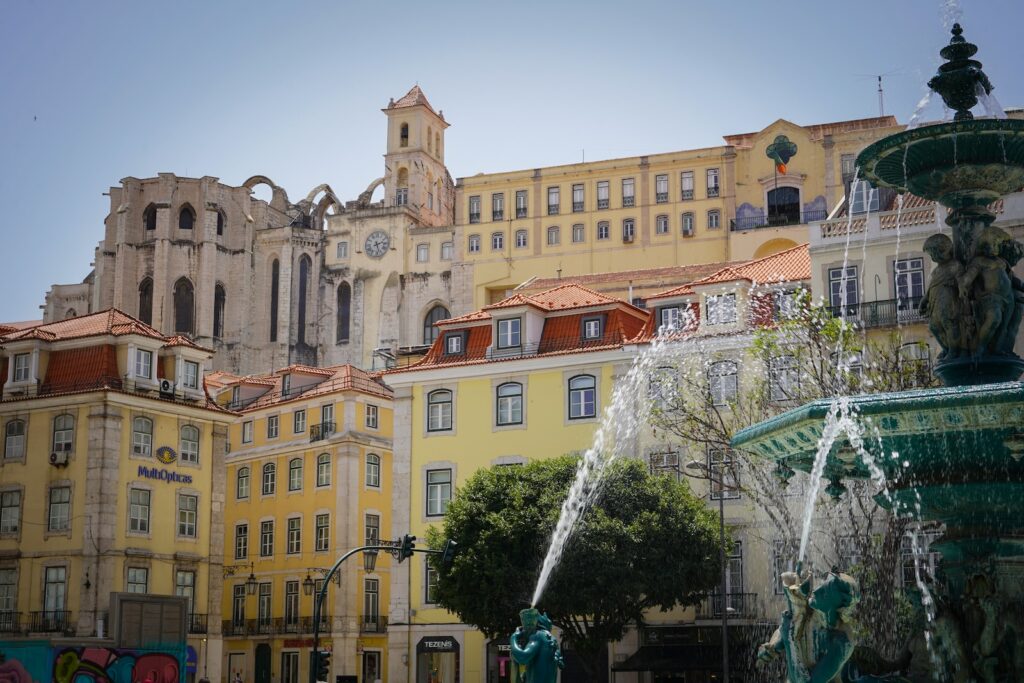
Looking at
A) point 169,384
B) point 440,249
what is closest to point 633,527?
point 169,384

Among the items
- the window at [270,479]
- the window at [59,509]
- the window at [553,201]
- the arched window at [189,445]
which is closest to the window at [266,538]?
the window at [270,479]

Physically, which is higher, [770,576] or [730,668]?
[770,576]

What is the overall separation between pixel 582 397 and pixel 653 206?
3840 centimetres

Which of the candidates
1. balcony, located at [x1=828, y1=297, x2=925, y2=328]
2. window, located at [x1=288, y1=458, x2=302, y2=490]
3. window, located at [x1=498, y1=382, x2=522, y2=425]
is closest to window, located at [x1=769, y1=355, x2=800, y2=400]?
balcony, located at [x1=828, y1=297, x2=925, y2=328]

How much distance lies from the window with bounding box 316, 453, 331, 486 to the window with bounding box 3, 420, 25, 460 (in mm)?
11771

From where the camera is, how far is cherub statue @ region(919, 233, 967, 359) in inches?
473

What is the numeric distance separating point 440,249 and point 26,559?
45001 millimetres

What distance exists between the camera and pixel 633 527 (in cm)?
3372

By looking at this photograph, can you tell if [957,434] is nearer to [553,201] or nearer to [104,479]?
[104,479]

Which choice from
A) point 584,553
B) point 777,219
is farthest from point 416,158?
point 584,553

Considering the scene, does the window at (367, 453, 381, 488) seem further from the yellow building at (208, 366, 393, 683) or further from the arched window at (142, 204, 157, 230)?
the arched window at (142, 204, 157, 230)

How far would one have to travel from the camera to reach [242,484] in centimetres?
5641

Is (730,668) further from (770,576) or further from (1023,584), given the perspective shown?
(1023,584)

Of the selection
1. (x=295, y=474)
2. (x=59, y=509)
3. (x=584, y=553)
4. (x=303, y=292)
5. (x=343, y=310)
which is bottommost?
(x=584, y=553)
